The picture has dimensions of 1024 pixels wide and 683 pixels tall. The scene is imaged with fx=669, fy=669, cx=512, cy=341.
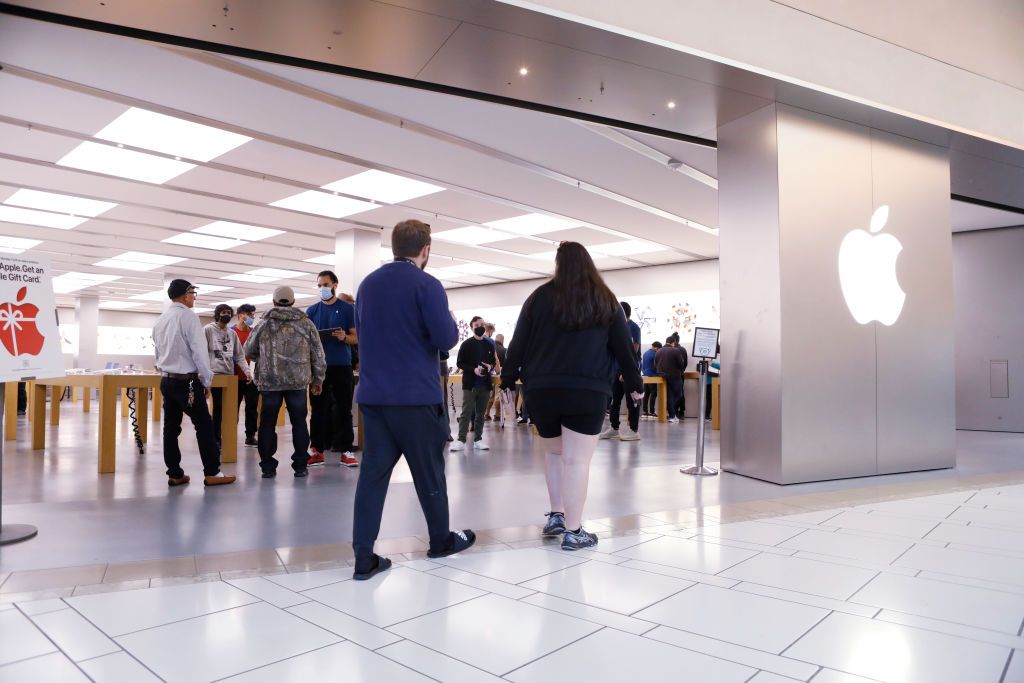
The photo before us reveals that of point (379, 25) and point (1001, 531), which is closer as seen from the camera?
point (1001, 531)

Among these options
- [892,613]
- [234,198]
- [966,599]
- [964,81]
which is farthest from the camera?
[234,198]

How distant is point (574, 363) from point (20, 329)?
9.30ft

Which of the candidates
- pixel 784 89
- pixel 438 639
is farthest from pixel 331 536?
pixel 784 89

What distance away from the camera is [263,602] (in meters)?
2.38

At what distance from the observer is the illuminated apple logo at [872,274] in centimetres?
532

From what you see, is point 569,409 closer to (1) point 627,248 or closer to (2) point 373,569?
(2) point 373,569

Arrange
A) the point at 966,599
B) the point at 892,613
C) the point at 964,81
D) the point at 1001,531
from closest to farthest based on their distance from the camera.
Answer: the point at 892,613 → the point at 966,599 → the point at 1001,531 → the point at 964,81

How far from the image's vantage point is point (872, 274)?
5.45m

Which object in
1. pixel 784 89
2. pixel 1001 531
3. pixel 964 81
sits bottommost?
pixel 1001 531

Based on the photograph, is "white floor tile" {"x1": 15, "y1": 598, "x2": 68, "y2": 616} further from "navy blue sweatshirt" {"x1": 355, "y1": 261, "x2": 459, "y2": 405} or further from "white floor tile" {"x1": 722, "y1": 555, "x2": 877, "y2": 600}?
"white floor tile" {"x1": 722, "y1": 555, "x2": 877, "y2": 600}

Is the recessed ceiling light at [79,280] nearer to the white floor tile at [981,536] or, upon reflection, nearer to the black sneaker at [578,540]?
the black sneaker at [578,540]

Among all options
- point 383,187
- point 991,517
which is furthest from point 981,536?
point 383,187

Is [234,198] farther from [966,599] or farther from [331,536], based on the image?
[966,599]

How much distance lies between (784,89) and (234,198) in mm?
6890
